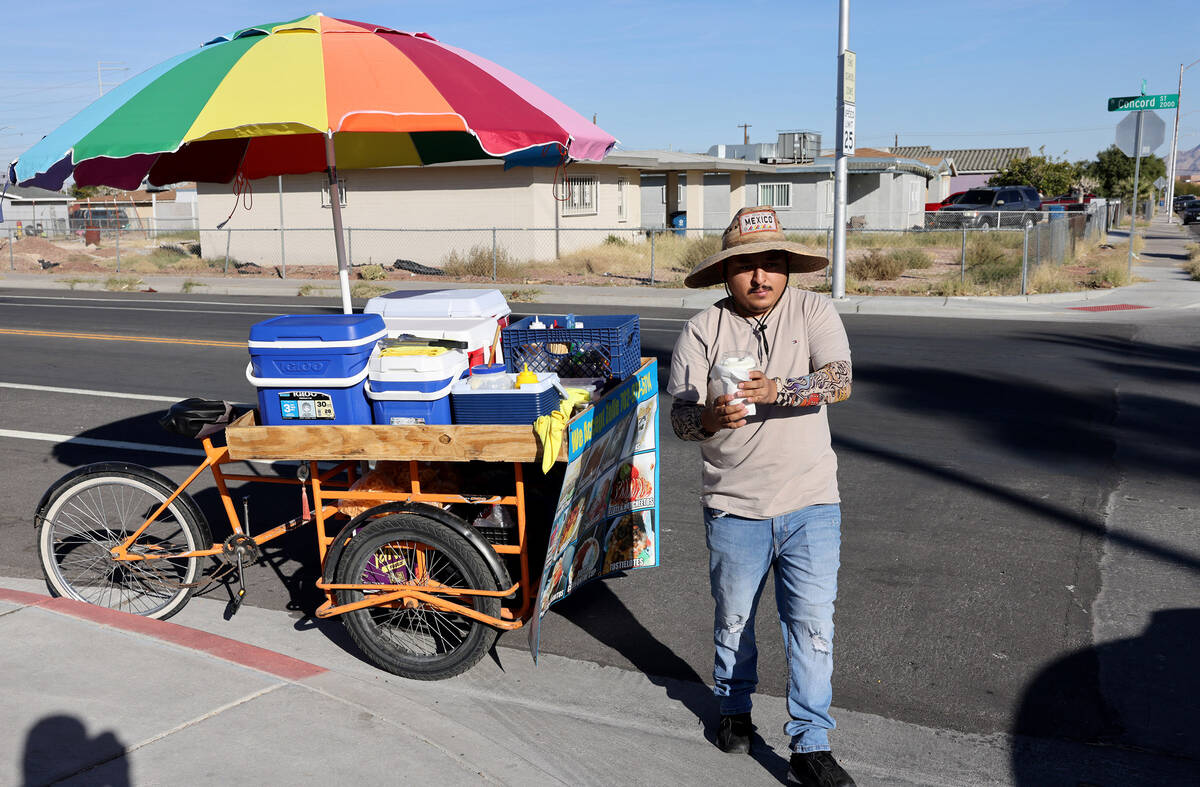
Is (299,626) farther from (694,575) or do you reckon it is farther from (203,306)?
(203,306)

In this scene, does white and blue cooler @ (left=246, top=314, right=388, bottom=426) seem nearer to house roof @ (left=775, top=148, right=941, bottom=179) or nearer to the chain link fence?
the chain link fence

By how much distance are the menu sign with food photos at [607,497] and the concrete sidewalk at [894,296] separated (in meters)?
13.6

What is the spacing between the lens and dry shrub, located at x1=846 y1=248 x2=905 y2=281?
935 inches

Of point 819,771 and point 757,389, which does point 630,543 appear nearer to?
point 819,771

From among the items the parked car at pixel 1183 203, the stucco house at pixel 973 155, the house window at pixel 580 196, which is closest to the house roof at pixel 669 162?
the house window at pixel 580 196

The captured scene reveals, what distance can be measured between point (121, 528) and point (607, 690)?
2.69 meters

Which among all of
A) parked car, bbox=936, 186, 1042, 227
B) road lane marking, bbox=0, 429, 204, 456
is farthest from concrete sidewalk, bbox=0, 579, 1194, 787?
parked car, bbox=936, 186, 1042, 227

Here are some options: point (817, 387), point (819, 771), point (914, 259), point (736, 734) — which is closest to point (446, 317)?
point (817, 387)

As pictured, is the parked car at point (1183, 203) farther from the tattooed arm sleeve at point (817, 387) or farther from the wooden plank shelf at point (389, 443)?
the wooden plank shelf at point (389, 443)

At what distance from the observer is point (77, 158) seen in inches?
188

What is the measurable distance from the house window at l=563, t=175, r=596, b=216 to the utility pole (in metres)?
11.8

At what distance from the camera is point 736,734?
3.77 meters

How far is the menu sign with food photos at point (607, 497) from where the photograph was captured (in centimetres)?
402

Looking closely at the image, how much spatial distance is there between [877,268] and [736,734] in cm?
2140
